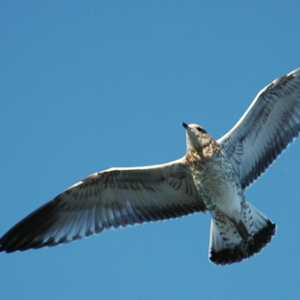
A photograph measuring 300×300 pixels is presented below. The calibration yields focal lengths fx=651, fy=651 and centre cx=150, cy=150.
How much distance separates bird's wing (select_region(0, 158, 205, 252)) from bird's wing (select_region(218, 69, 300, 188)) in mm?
705

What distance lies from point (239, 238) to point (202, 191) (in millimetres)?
844

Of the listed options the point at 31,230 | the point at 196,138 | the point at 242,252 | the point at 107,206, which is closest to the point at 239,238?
the point at 242,252

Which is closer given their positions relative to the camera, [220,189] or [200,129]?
[220,189]

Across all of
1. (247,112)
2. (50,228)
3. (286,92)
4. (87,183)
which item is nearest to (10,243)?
(50,228)

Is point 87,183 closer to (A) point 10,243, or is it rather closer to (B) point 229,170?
(A) point 10,243

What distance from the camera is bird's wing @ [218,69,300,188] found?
8.21 meters

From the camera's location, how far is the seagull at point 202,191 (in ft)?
26.2

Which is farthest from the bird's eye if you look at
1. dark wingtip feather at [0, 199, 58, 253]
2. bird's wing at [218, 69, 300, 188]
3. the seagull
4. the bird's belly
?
dark wingtip feather at [0, 199, 58, 253]

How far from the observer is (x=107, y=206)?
8.73 metres

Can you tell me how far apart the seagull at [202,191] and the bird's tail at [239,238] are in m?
0.01

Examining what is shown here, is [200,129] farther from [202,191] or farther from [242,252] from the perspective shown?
[242,252]

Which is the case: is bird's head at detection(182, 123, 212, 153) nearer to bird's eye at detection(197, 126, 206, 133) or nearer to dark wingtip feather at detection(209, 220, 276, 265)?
bird's eye at detection(197, 126, 206, 133)

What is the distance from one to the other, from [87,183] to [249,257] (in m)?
2.28

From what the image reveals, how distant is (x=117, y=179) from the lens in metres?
8.42
